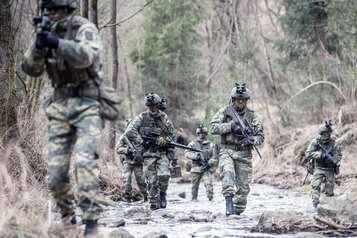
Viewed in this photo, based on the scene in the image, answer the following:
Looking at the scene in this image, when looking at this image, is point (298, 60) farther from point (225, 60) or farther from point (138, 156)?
point (138, 156)

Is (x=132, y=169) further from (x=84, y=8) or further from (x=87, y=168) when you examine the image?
(x=87, y=168)

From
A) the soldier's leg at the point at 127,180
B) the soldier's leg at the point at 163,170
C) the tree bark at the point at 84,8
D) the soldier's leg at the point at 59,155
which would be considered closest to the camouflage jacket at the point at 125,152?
the soldier's leg at the point at 127,180

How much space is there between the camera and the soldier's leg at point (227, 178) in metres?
11.4

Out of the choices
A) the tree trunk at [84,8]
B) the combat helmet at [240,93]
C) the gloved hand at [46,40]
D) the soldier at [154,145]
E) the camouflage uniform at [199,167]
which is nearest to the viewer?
the gloved hand at [46,40]

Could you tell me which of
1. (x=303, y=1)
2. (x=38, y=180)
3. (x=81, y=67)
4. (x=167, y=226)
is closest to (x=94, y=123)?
(x=81, y=67)

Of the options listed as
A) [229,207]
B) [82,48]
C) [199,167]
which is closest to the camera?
[82,48]

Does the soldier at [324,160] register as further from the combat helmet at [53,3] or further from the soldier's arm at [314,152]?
the combat helmet at [53,3]

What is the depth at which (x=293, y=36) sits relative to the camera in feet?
85.9

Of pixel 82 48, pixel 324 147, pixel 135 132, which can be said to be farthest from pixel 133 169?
pixel 82 48

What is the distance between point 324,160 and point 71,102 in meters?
7.69

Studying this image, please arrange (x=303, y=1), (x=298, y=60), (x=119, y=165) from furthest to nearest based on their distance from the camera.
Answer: (x=298, y=60), (x=303, y=1), (x=119, y=165)

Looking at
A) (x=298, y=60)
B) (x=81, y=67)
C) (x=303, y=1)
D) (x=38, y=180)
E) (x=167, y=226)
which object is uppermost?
(x=303, y=1)

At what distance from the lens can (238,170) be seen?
463 inches

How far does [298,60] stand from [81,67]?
20382mm
